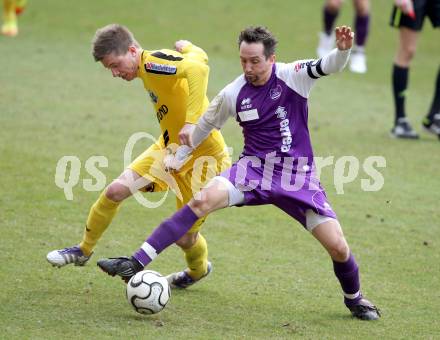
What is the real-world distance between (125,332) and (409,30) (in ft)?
22.6

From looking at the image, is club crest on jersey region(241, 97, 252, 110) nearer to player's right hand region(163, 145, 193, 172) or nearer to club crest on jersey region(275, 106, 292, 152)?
club crest on jersey region(275, 106, 292, 152)

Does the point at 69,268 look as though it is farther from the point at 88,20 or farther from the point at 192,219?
the point at 88,20

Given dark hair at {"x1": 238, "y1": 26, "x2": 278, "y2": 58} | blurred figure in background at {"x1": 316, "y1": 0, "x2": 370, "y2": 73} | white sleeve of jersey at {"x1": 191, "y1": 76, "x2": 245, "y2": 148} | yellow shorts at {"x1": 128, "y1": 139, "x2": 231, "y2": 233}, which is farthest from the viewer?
blurred figure in background at {"x1": 316, "y1": 0, "x2": 370, "y2": 73}

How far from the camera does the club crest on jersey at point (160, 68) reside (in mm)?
5964

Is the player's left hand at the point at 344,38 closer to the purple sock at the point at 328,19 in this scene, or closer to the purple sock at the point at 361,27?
the purple sock at the point at 361,27

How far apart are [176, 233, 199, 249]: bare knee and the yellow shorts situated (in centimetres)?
4

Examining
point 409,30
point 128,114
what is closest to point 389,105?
point 409,30

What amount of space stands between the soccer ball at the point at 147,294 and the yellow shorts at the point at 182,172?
32.2 inches

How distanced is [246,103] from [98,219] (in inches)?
53.9

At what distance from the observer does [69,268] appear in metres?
6.55

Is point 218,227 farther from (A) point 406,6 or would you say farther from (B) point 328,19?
(B) point 328,19

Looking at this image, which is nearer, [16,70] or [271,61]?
[271,61]

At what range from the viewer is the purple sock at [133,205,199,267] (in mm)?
5355

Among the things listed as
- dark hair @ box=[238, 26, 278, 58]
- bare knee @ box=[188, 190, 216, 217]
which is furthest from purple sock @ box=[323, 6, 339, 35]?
bare knee @ box=[188, 190, 216, 217]
